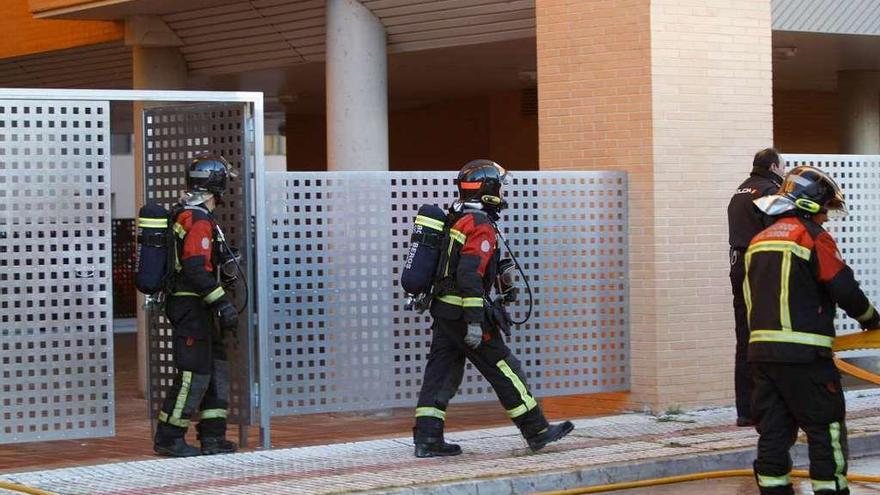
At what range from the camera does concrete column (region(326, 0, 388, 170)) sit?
1394cm

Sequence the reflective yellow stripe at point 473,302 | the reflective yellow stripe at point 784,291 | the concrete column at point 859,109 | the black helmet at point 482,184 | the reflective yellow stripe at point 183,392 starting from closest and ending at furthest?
the reflective yellow stripe at point 784,291 < the reflective yellow stripe at point 473,302 < the black helmet at point 482,184 < the reflective yellow stripe at point 183,392 < the concrete column at point 859,109

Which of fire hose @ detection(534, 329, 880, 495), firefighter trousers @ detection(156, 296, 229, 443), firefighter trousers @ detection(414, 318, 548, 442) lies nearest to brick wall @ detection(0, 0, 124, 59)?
Answer: firefighter trousers @ detection(156, 296, 229, 443)

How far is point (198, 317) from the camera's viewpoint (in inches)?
373

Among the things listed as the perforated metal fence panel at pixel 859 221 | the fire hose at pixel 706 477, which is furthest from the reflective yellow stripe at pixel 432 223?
the perforated metal fence panel at pixel 859 221

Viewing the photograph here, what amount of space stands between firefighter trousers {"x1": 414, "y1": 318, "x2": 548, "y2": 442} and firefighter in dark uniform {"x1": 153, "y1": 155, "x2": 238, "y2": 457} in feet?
4.22

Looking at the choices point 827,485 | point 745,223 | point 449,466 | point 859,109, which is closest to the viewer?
point 827,485

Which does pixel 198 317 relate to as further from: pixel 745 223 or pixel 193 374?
pixel 745 223

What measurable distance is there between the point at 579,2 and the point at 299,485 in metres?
4.97

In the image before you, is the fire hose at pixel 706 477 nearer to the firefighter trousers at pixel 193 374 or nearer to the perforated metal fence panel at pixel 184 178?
the firefighter trousers at pixel 193 374

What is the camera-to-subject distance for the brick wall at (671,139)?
11.3 meters

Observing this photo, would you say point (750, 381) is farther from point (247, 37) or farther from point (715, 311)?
point (247, 37)

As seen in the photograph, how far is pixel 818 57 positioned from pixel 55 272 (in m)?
11.1

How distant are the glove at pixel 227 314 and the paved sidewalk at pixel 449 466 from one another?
2.77ft

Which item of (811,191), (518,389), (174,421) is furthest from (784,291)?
(174,421)
